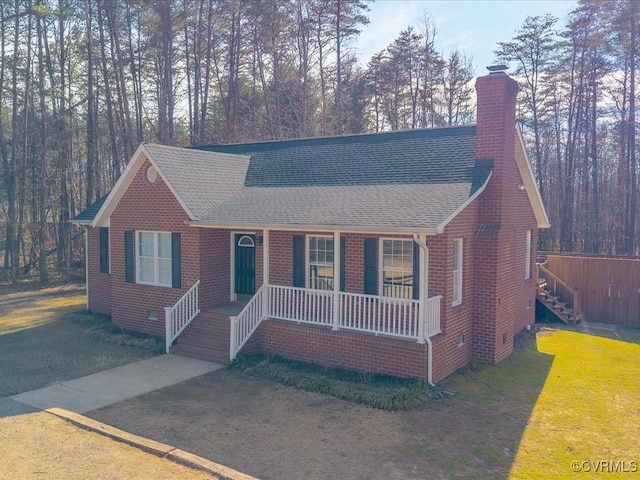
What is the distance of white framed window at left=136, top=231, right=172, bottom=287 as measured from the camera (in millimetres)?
13898

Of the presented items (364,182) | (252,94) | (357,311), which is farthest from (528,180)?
(252,94)

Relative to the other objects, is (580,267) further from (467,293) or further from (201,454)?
(201,454)

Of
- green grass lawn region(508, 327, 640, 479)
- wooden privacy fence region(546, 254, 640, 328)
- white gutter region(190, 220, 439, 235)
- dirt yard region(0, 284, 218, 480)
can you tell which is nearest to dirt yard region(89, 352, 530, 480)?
green grass lawn region(508, 327, 640, 479)

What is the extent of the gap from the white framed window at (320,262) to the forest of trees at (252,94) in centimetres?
1794

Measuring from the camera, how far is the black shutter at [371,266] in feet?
36.9

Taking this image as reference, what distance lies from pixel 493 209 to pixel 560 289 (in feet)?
24.5

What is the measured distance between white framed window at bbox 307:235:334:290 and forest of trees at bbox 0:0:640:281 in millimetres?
17939

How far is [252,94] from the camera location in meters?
31.9

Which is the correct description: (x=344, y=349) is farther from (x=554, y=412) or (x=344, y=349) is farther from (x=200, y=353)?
(x=554, y=412)

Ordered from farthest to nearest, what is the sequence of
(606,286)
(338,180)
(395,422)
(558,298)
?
(558,298) → (606,286) → (338,180) → (395,422)

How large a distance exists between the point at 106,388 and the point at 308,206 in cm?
582

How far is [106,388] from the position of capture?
32.8 feet

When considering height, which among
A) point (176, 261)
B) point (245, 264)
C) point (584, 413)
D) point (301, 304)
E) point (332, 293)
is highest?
point (176, 261)

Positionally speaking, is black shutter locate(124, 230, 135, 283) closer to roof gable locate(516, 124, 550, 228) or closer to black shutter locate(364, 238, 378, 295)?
black shutter locate(364, 238, 378, 295)
